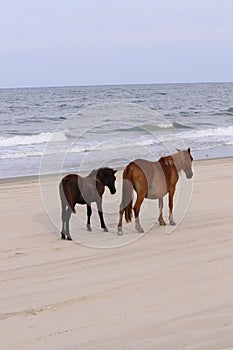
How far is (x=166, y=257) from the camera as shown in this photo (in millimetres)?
6688

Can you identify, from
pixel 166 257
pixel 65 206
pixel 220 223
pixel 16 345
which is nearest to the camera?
pixel 16 345

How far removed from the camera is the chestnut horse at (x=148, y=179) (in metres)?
7.42

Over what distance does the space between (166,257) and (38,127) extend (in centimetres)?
2410

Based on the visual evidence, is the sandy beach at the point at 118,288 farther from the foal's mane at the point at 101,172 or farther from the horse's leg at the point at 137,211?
the foal's mane at the point at 101,172

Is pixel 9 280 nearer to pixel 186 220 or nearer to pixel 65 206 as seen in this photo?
pixel 65 206

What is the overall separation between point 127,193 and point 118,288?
205 centimetres

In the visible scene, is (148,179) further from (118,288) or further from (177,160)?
(118,288)

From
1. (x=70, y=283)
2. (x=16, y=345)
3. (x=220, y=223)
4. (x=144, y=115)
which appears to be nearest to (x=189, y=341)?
(x=16, y=345)

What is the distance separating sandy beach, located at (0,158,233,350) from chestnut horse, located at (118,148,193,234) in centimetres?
33

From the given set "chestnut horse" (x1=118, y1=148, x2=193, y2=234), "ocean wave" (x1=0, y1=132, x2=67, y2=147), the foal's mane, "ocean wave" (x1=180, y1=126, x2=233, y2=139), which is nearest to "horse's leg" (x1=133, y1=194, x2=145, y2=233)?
"chestnut horse" (x1=118, y1=148, x2=193, y2=234)

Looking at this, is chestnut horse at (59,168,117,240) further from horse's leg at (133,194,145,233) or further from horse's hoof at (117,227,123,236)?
→ horse's hoof at (117,227,123,236)

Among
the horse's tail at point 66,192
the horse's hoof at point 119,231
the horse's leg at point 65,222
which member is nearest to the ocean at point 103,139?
the horse's tail at point 66,192

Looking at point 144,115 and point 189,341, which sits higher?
point 144,115

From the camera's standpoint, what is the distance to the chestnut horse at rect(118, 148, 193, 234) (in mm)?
7422
